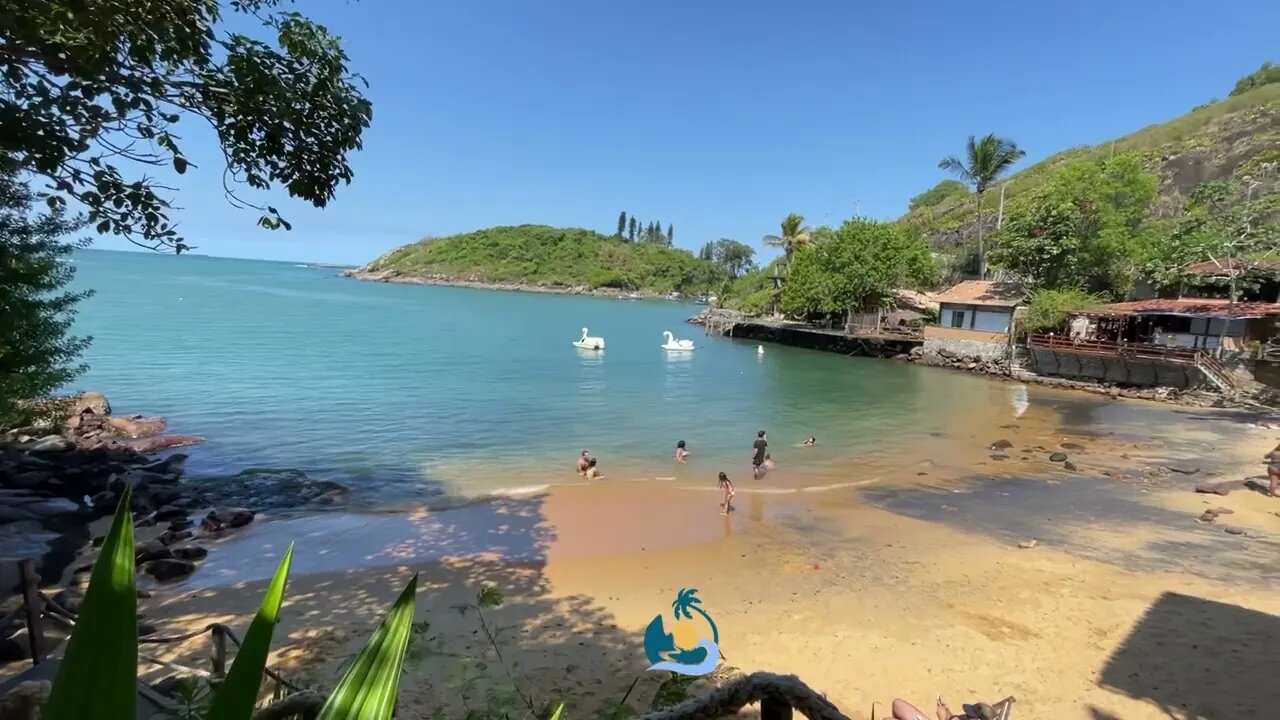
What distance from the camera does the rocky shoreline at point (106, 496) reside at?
1043 centimetres

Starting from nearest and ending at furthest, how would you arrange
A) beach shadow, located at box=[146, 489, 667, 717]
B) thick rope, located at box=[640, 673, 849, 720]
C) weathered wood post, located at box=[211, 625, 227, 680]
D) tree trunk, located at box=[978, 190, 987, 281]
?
thick rope, located at box=[640, 673, 849, 720] → weathered wood post, located at box=[211, 625, 227, 680] → beach shadow, located at box=[146, 489, 667, 717] → tree trunk, located at box=[978, 190, 987, 281]

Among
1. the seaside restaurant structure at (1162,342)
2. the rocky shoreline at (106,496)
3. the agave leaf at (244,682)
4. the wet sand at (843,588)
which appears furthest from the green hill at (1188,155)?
the agave leaf at (244,682)

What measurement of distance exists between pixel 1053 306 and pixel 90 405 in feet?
138

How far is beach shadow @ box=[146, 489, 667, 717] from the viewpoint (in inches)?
266

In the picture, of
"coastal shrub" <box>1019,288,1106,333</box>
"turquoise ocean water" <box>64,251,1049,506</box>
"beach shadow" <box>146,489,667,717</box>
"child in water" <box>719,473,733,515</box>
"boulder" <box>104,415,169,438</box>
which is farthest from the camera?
"coastal shrub" <box>1019,288,1106,333</box>

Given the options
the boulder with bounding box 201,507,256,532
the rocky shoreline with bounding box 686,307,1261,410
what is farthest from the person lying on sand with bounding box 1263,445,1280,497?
the boulder with bounding box 201,507,256,532

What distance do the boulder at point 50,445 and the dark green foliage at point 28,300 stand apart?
299 cm

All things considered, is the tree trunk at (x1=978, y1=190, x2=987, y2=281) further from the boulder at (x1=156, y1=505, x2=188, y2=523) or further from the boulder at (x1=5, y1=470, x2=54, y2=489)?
the boulder at (x1=5, y1=470, x2=54, y2=489)

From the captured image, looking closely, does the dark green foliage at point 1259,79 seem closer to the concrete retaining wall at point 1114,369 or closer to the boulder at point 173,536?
the concrete retaining wall at point 1114,369

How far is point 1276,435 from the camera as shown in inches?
827

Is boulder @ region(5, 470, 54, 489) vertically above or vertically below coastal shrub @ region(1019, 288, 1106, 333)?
below

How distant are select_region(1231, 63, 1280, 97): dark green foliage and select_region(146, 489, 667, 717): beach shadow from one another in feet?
412

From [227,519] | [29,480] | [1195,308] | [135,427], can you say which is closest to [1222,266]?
[1195,308]

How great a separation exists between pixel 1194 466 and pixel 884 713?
53.7 feet
